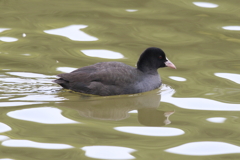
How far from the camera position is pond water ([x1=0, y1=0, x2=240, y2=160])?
23.1 feet

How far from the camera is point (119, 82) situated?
9641 mm

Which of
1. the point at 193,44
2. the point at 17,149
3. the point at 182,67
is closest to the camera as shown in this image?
the point at 17,149

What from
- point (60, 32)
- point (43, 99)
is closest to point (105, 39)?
point (60, 32)

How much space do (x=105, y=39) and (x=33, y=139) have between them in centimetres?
614

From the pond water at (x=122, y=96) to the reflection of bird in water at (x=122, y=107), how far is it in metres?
0.02

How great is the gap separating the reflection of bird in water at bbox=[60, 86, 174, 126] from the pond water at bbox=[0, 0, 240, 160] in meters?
0.02

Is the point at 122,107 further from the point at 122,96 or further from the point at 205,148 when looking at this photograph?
the point at 205,148

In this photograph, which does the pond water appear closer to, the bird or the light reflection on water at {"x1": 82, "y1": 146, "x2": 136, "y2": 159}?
the light reflection on water at {"x1": 82, "y1": 146, "x2": 136, "y2": 159}

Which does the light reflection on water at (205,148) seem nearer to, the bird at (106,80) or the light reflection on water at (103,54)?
the bird at (106,80)

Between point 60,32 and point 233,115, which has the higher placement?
point 60,32

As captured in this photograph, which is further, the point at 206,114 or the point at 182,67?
the point at 182,67

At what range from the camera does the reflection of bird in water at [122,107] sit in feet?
27.3

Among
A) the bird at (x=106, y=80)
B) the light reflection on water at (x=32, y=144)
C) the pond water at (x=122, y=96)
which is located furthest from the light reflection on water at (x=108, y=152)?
the bird at (x=106, y=80)

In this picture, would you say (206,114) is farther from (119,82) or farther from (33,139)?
(33,139)
